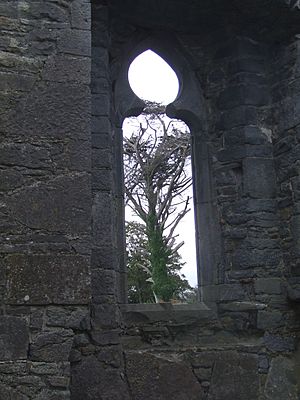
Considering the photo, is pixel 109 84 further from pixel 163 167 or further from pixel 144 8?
pixel 163 167

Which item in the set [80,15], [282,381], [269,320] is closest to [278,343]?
[269,320]

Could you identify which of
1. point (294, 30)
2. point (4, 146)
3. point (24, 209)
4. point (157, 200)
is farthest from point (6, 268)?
point (157, 200)

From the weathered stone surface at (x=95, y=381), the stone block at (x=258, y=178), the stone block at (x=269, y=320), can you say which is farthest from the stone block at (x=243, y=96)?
the weathered stone surface at (x=95, y=381)

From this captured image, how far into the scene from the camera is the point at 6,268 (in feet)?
12.0

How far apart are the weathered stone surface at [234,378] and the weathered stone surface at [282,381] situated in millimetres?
142

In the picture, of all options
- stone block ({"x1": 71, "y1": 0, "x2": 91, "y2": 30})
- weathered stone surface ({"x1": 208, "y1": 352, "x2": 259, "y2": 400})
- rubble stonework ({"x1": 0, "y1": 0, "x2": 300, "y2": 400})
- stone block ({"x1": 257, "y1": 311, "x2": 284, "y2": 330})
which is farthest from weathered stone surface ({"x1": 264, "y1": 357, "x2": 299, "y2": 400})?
stone block ({"x1": 71, "y1": 0, "x2": 91, "y2": 30})

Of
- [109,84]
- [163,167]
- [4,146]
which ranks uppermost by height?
[163,167]

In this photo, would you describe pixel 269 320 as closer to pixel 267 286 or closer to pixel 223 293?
pixel 267 286

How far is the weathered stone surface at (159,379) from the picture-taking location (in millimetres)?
4996

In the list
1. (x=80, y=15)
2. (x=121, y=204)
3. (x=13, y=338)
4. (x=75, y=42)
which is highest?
(x=80, y=15)

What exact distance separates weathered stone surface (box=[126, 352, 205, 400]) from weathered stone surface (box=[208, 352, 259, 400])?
17 centimetres

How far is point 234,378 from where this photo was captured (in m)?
5.26

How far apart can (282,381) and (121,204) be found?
2.30m

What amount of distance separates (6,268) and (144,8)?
3548 millimetres
